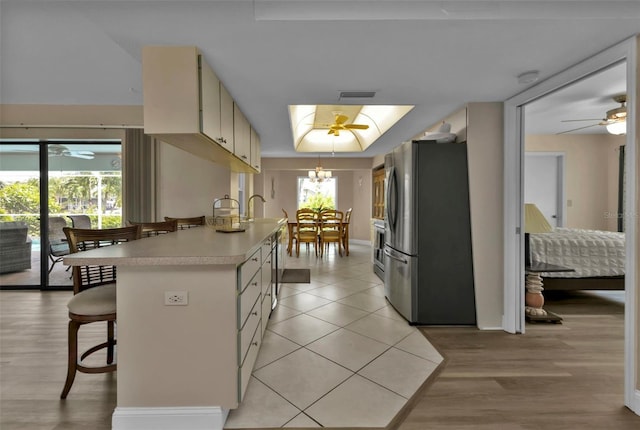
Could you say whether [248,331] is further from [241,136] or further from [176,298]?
[241,136]

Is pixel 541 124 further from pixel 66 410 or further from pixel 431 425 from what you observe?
pixel 66 410

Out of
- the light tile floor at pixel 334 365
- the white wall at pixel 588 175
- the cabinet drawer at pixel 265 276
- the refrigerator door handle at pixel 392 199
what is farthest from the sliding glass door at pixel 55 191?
the white wall at pixel 588 175

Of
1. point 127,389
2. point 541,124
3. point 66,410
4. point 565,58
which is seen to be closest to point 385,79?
point 565,58

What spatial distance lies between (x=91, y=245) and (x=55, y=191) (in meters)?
2.97

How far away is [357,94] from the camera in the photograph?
263cm

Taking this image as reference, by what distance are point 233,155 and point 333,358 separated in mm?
1987

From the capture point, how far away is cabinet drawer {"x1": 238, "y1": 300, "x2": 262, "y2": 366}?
157 centimetres

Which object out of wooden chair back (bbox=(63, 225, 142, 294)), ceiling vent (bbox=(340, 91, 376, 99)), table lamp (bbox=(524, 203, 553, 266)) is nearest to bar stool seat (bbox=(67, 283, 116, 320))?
wooden chair back (bbox=(63, 225, 142, 294))

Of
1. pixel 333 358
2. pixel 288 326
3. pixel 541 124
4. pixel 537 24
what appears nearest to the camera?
pixel 537 24

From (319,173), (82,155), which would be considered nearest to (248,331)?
(82,155)

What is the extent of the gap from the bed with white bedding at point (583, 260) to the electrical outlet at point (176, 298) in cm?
376

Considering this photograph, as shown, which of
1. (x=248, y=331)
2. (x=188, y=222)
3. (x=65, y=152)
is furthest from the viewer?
(x=65, y=152)

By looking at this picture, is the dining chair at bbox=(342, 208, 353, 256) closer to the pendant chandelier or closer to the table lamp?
the pendant chandelier

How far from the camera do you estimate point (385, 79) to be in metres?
2.31
